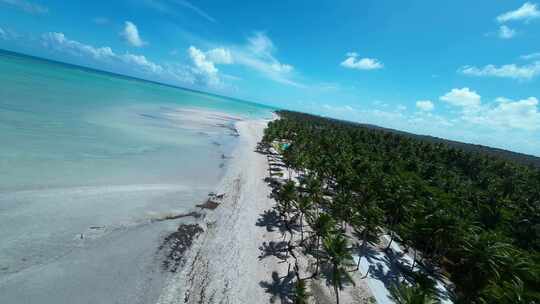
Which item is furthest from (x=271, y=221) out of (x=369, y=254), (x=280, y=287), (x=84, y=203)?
(x=84, y=203)

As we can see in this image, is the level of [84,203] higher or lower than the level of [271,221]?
lower

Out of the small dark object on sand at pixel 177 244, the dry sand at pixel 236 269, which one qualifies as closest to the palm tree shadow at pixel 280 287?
the dry sand at pixel 236 269

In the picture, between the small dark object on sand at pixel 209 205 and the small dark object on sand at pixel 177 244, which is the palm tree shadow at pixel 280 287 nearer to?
the small dark object on sand at pixel 177 244

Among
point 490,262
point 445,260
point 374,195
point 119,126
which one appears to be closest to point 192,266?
point 374,195

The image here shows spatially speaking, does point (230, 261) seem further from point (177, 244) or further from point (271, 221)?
point (271, 221)

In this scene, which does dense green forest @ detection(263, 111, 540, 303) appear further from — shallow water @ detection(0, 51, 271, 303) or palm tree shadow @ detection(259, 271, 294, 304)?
shallow water @ detection(0, 51, 271, 303)

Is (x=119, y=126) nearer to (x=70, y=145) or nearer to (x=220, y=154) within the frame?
(x=70, y=145)
